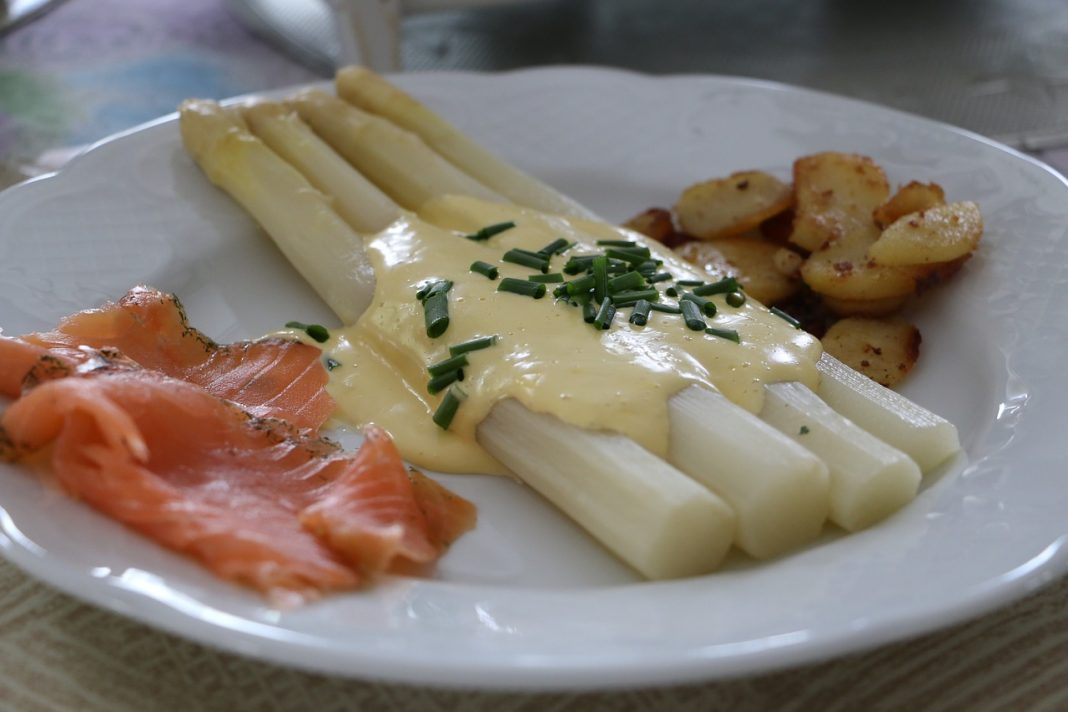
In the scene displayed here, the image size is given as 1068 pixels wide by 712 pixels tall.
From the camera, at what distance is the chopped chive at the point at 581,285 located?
2980 mm

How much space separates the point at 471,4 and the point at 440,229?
1.87 meters

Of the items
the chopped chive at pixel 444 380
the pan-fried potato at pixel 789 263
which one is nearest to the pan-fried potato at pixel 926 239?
the pan-fried potato at pixel 789 263

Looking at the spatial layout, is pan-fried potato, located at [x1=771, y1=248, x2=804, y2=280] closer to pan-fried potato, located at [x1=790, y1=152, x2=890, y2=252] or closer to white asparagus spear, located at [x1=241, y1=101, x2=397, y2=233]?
pan-fried potato, located at [x1=790, y1=152, x2=890, y2=252]

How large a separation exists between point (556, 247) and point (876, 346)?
1.01m

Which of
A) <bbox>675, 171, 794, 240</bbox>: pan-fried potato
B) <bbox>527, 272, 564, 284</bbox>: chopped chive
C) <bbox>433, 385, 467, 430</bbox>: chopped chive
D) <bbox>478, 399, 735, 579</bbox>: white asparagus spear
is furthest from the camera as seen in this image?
<bbox>675, 171, 794, 240</bbox>: pan-fried potato

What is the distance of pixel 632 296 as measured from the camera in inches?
117

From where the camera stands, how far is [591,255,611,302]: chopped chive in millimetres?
3006

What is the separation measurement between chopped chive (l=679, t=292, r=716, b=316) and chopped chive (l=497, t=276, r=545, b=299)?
1.36 ft

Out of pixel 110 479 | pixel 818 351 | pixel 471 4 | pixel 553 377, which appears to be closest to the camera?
pixel 110 479

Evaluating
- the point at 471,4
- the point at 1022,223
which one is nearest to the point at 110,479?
the point at 1022,223

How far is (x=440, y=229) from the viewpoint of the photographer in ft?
11.7

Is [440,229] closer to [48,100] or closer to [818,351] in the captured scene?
[818,351]

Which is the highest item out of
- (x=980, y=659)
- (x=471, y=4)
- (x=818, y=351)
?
(x=471, y=4)

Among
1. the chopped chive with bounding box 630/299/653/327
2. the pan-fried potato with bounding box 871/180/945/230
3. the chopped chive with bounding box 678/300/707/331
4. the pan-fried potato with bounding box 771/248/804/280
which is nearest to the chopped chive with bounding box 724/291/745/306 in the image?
the chopped chive with bounding box 678/300/707/331
